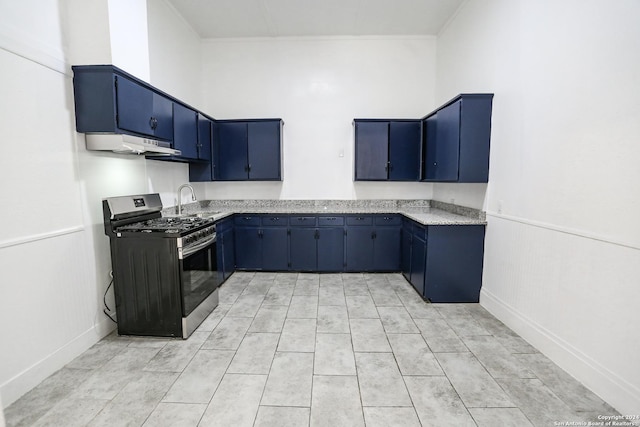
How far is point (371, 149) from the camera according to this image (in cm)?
455

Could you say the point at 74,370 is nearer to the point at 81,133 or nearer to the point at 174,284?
the point at 174,284

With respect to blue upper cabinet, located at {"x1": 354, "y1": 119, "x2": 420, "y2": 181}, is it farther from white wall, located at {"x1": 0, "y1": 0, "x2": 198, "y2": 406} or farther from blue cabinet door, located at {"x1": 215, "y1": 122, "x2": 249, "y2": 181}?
white wall, located at {"x1": 0, "y1": 0, "x2": 198, "y2": 406}

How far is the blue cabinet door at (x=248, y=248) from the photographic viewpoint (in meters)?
4.46

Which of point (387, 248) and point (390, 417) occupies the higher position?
point (387, 248)

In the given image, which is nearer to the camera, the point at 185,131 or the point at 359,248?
the point at 185,131

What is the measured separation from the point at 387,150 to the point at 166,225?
320 cm

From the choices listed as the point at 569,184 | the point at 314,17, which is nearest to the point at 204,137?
the point at 314,17

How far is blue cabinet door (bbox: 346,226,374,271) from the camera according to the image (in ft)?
14.5

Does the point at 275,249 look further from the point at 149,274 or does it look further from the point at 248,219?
the point at 149,274

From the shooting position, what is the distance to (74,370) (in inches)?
88.3

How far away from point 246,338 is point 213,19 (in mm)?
4170

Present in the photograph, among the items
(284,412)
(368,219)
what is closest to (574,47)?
(368,219)

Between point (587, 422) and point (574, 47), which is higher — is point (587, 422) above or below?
below

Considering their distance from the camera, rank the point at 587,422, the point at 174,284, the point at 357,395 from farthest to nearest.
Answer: the point at 174,284, the point at 357,395, the point at 587,422
